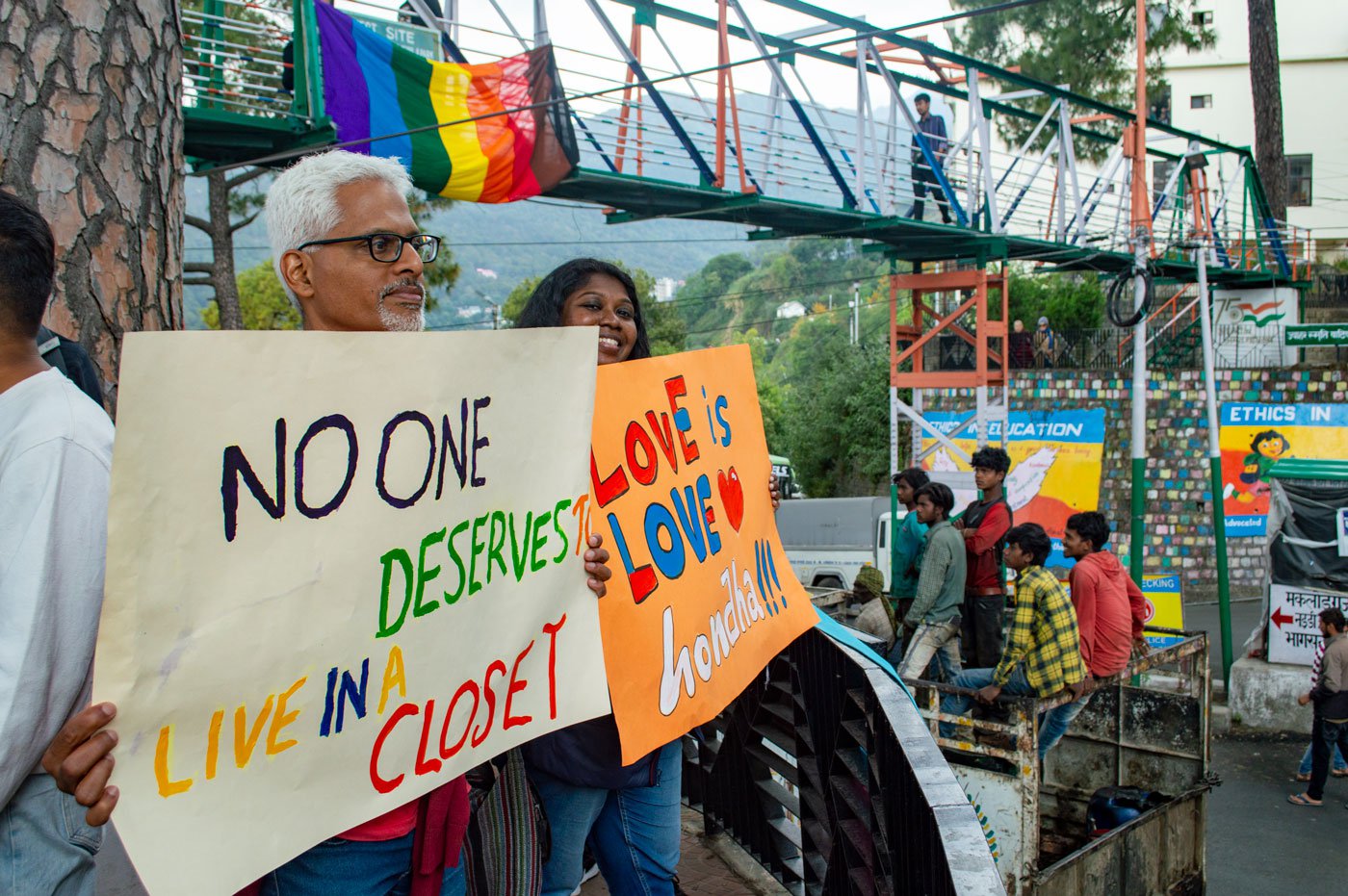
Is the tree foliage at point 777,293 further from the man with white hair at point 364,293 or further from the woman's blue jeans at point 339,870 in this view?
the woman's blue jeans at point 339,870

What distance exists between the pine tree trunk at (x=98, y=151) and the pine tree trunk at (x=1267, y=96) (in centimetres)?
2520

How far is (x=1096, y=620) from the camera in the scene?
271 inches

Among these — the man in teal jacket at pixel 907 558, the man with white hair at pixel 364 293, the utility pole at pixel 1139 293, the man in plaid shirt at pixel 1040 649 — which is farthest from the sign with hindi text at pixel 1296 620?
the man with white hair at pixel 364 293

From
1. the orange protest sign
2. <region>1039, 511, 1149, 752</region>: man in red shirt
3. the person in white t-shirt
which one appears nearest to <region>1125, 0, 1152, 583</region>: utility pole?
<region>1039, 511, 1149, 752</region>: man in red shirt

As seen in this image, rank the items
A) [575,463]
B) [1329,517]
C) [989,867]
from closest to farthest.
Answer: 1. [989,867]
2. [575,463]
3. [1329,517]

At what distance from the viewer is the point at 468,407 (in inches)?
76.4

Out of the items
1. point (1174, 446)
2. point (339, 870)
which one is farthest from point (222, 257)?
point (1174, 446)

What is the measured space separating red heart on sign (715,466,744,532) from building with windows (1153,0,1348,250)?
37.5 m

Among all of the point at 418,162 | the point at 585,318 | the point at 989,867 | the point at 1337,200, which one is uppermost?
the point at 1337,200

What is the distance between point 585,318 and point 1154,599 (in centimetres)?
1267

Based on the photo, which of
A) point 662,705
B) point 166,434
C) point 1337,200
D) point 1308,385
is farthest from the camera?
point 1337,200

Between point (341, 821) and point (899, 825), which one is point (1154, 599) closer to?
point (899, 825)

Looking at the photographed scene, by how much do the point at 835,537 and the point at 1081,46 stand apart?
46.7 feet

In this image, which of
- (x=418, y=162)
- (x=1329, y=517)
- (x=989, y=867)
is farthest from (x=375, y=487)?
(x=1329, y=517)
